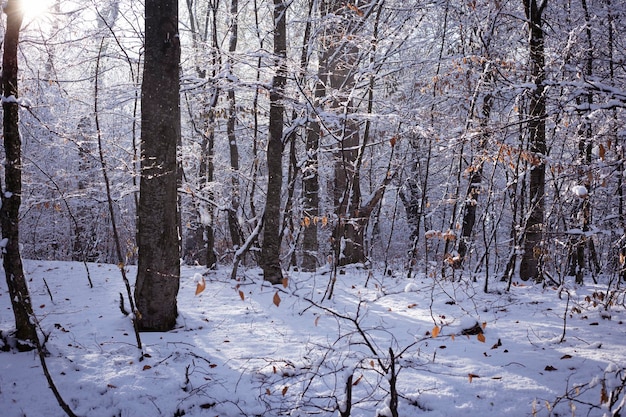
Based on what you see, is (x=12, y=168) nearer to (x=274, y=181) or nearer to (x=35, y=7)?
(x=35, y=7)

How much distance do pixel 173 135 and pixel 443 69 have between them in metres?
8.59

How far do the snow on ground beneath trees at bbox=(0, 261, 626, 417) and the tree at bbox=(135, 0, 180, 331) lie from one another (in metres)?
0.66

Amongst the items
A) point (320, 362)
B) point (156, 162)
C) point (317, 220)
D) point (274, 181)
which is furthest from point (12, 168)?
point (317, 220)

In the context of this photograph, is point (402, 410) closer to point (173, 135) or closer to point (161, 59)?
point (173, 135)

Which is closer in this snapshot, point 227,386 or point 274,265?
point 227,386

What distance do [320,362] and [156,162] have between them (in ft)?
9.92

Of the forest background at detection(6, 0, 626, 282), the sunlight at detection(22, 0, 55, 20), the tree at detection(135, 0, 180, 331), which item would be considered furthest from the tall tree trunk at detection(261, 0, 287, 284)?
the sunlight at detection(22, 0, 55, 20)

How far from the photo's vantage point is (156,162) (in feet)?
16.6

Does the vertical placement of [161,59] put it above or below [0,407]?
above

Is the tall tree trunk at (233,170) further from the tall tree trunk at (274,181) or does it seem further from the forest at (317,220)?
the tall tree trunk at (274,181)

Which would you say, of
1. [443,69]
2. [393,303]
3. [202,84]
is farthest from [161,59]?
[443,69]

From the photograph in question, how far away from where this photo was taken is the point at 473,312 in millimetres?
6223

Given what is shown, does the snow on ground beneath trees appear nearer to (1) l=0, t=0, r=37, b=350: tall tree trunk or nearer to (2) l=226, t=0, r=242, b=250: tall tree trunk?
(1) l=0, t=0, r=37, b=350: tall tree trunk

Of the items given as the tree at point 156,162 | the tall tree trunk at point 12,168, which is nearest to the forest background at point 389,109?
the tall tree trunk at point 12,168
